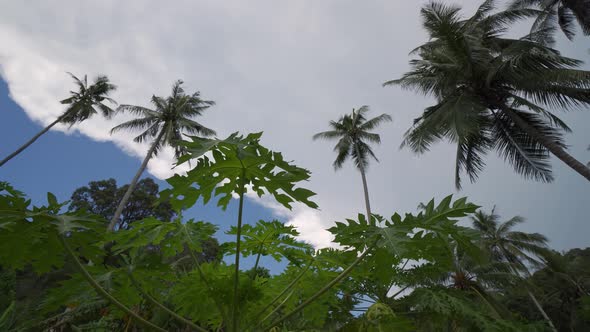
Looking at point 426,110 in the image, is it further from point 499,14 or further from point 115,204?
point 115,204

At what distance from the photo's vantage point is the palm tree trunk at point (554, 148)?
8.95 metres

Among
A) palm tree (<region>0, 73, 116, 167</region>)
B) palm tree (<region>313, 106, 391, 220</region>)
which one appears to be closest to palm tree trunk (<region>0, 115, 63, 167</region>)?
palm tree (<region>0, 73, 116, 167</region>)

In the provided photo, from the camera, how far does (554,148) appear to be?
9891 mm

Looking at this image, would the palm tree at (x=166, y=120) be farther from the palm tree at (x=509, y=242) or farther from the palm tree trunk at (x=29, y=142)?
the palm tree at (x=509, y=242)

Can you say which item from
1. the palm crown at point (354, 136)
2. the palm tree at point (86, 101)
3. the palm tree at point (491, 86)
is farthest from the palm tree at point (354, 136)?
the palm tree at point (86, 101)

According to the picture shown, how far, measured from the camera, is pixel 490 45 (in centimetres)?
1268

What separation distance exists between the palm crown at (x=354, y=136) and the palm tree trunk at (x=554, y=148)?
1169 centimetres

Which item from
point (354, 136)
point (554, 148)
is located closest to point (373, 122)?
point (354, 136)

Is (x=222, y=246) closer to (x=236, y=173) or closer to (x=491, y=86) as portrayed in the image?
(x=236, y=173)

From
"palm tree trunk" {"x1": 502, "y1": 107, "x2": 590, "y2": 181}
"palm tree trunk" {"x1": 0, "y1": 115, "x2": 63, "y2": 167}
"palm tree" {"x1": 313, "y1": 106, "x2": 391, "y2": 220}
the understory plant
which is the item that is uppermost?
"palm tree" {"x1": 313, "y1": 106, "x2": 391, "y2": 220}

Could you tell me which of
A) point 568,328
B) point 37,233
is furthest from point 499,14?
point 568,328

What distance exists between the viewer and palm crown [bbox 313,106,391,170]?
23.2 meters

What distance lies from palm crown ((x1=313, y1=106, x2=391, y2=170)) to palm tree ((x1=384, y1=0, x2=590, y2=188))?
8.78 m

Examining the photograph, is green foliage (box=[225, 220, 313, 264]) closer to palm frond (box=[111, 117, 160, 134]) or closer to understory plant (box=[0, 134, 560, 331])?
understory plant (box=[0, 134, 560, 331])
